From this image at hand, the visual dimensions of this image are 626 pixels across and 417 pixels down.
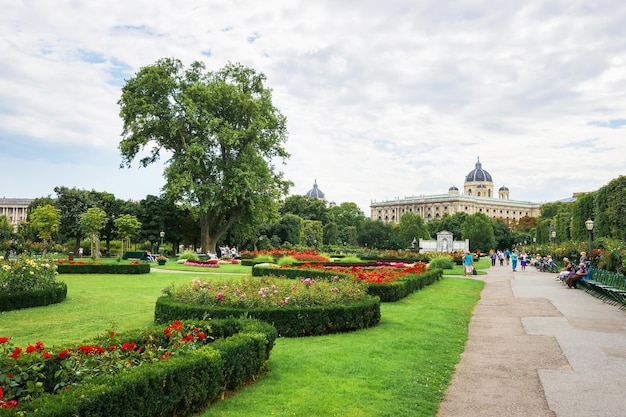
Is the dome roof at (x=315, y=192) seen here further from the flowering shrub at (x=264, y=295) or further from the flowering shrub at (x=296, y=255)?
the flowering shrub at (x=264, y=295)

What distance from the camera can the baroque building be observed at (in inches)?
5389

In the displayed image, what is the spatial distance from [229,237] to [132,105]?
75.5 ft

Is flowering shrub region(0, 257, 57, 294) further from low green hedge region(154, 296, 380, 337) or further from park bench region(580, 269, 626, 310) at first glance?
park bench region(580, 269, 626, 310)

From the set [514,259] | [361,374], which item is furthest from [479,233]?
[361,374]

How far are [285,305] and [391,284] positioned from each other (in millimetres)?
5962

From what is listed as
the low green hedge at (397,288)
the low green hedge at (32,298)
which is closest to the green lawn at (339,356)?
the low green hedge at (32,298)

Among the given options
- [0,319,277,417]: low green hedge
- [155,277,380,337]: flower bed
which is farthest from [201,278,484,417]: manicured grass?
[155,277,380,337]: flower bed

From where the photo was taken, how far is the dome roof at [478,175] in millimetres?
150125

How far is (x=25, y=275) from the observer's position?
13.2 m

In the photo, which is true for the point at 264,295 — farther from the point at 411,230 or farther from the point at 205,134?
the point at 411,230

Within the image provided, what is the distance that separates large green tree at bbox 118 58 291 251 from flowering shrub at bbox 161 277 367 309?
2339 cm

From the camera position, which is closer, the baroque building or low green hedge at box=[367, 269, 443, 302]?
low green hedge at box=[367, 269, 443, 302]

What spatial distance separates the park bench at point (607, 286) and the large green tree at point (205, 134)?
2096cm

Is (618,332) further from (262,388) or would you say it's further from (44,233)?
(44,233)
